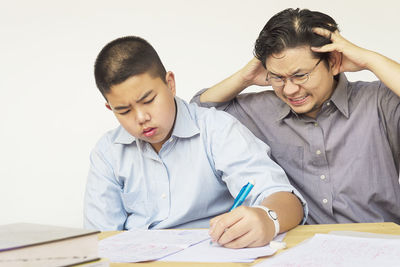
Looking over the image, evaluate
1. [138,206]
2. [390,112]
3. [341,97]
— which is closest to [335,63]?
[341,97]

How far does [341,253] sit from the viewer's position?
924mm

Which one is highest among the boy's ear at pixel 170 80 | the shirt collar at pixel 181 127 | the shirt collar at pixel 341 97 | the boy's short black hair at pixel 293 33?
the boy's short black hair at pixel 293 33

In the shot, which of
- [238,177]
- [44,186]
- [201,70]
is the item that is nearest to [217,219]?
[238,177]

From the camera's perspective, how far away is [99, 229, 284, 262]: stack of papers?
99 cm

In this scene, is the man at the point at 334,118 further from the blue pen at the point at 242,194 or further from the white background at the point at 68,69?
the white background at the point at 68,69

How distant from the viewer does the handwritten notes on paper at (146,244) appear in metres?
1.04

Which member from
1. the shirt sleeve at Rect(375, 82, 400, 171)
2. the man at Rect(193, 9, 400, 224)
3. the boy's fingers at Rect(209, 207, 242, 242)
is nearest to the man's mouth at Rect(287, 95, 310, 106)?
the man at Rect(193, 9, 400, 224)

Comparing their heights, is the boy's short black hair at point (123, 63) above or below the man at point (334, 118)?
above

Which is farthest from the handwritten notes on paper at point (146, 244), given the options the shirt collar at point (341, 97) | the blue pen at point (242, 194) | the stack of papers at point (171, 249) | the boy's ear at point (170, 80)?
the shirt collar at point (341, 97)

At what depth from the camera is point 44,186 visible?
9.17ft

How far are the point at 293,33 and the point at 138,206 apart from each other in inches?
28.8

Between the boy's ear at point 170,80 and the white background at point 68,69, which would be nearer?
the boy's ear at point 170,80

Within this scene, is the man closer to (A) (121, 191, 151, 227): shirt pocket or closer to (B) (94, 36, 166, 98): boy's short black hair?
(B) (94, 36, 166, 98): boy's short black hair

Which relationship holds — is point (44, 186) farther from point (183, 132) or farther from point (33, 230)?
point (33, 230)
